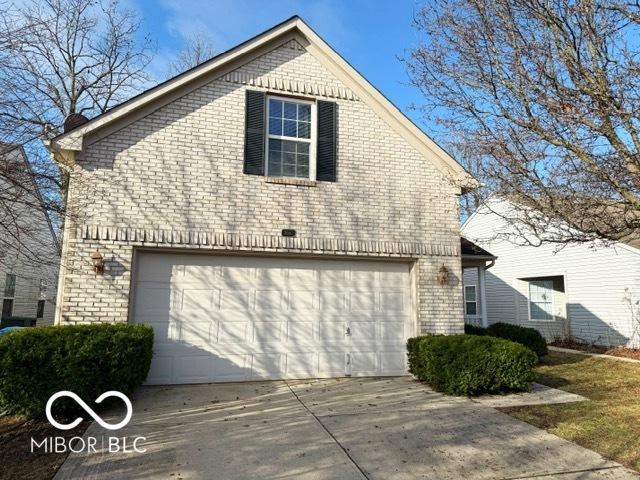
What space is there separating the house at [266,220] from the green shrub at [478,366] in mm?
1416

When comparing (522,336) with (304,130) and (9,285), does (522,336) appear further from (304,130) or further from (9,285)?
(9,285)

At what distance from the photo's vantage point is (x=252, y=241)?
350 inches

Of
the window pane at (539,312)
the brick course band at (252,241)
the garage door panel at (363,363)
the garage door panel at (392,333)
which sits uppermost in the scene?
the brick course band at (252,241)

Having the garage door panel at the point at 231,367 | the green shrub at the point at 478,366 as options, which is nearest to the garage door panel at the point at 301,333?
the garage door panel at the point at 231,367

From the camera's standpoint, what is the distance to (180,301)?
8641mm

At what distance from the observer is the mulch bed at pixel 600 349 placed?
13895mm

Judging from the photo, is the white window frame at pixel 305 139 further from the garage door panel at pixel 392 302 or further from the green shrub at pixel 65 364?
the green shrub at pixel 65 364

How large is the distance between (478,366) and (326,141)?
5327 mm

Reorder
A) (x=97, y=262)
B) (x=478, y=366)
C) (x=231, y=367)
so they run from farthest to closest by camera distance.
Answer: (x=231, y=367)
(x=97, y=262)
(x=478, y=366)

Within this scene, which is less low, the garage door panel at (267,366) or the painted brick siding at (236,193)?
the painted brick siding at (236,193)

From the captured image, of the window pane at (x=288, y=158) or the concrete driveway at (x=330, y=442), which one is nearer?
the concrete driveway at (x=330, y=442)

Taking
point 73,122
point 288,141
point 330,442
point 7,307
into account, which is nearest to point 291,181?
point 288,141

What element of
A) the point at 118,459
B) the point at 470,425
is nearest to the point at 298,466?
the point at 118,459

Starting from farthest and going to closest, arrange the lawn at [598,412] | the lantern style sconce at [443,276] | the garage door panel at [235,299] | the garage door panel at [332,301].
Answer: the lantern style sconce at [443,276] < the garage door panel at [332,301] < the garage door panel at [235,299] < the lawn at [598,412]
